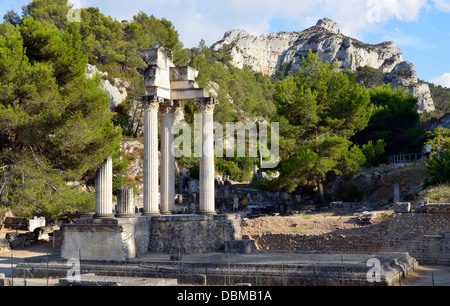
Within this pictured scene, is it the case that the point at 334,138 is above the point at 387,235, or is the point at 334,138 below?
above

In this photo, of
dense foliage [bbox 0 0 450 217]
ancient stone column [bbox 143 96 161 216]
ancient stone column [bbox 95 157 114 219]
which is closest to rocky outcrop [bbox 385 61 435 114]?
dense foliage [bbox 0 0 450 217]

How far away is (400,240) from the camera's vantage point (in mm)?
18891

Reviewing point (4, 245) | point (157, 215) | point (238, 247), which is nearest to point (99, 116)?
→ point (157, 215)

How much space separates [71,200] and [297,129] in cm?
1505

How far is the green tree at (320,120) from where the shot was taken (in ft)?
90.9

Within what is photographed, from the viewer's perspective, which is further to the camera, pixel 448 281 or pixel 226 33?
pixel 226 33

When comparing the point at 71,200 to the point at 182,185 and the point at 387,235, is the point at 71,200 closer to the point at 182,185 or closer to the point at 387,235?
the point at 387,235

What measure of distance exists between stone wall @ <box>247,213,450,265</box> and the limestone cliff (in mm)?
97335

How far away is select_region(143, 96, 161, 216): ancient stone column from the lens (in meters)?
15.9

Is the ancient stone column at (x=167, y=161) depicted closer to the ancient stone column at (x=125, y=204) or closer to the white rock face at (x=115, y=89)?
the ancient stone column at (x=125, y=204)

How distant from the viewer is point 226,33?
16788 cm

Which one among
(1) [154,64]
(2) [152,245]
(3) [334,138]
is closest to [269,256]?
(2) [152,245]

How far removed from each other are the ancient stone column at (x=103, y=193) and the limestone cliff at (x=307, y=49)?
338 feet

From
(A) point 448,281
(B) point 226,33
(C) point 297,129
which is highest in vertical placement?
(B) point 226,33
